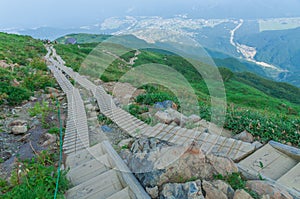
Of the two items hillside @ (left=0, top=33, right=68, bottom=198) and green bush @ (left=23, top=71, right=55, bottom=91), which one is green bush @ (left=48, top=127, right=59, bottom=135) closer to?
hillside @ (left=0, top=33, right=68, bottom=198)

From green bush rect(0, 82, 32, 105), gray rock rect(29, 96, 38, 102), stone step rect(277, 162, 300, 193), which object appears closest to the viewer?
stone step rect(277, 162, 300, 193)

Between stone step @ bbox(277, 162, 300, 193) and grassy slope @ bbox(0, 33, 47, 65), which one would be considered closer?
stone step @ bbox(277, 162, 300, 193)

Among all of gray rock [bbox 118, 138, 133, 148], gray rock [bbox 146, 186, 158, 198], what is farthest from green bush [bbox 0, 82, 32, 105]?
gray rock [bbox 146, 186, 158, 198]

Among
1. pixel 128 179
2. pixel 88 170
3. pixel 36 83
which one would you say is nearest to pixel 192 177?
pixel 128 179

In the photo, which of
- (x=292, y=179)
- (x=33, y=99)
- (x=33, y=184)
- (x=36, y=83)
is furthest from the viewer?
(x=36, y=83)

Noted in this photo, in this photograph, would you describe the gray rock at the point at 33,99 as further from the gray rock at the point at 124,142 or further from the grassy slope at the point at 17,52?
the grassy slope at the point at 17,52

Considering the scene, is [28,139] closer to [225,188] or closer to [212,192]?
[212,192]
